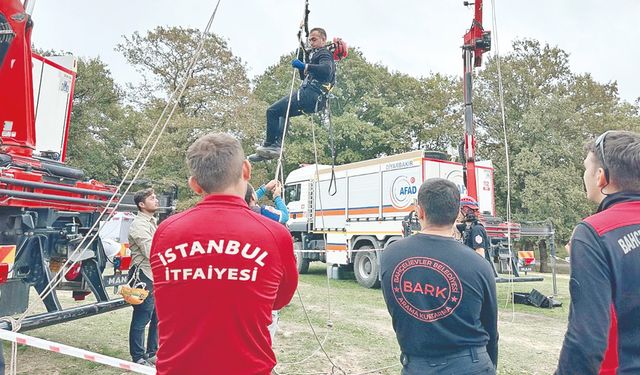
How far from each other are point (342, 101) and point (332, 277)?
18706 mm

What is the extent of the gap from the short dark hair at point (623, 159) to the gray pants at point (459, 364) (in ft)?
3.10

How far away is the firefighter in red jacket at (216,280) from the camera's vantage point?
1744mm

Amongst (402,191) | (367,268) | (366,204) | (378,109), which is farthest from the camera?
(378,109)

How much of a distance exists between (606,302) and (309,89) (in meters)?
4.05

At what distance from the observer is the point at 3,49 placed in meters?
4.80

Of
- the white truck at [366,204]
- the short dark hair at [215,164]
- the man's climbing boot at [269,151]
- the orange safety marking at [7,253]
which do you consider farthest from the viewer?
the white truck at [366,204]

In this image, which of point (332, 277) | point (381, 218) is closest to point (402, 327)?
point (381, 218)

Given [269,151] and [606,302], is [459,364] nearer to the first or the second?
[606,302]

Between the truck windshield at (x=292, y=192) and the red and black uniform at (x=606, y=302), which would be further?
the truck windshield at (x=292, y=192)

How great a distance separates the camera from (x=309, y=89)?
5.35 meters

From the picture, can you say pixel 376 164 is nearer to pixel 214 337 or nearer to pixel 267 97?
pixel 214 337

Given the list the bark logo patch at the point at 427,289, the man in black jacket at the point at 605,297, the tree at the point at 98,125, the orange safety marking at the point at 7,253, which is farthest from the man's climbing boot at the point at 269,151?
the tree at the point at 98,125

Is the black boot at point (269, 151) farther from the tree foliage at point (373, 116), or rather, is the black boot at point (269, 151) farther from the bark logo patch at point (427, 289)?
the tree foliage at point (373, 116)

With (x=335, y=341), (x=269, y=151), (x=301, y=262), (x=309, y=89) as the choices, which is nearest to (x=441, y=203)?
(x=309, y=89)
